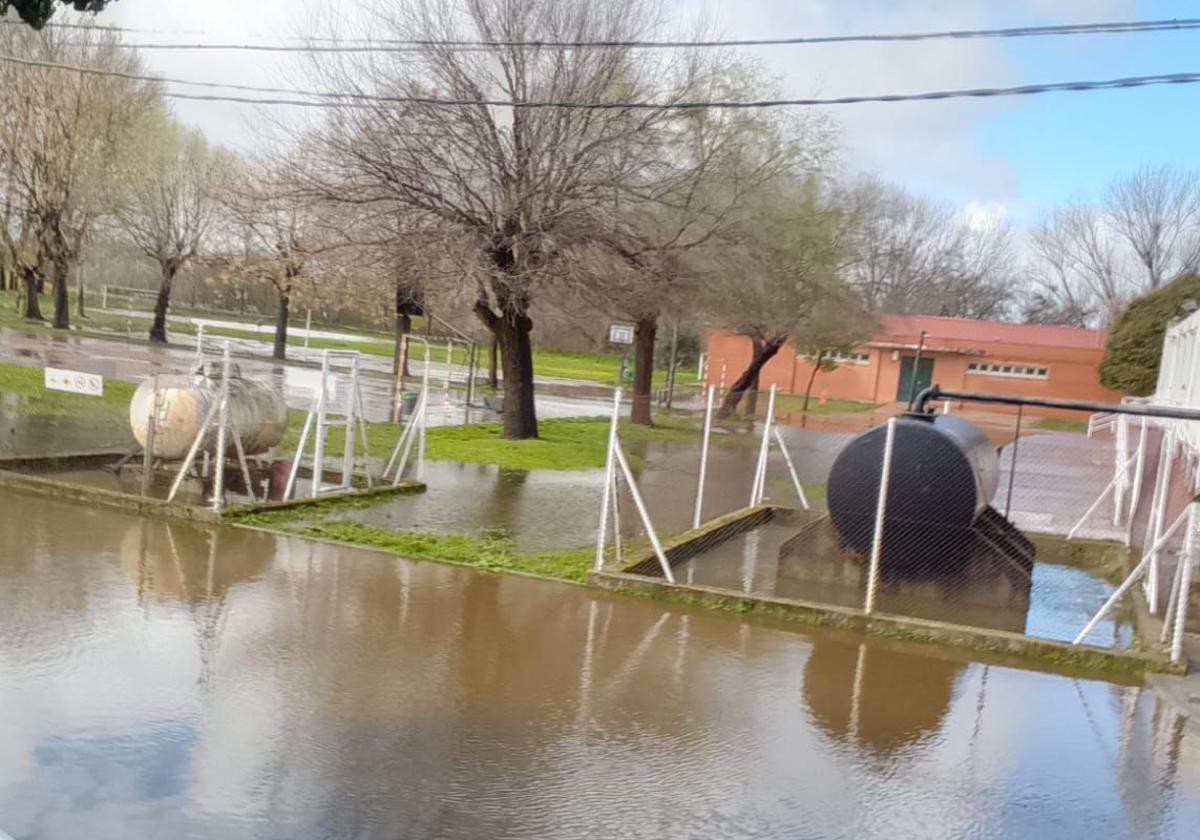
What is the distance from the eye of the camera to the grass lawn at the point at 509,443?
17438 mm

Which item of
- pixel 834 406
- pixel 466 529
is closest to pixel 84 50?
pixel 466 529

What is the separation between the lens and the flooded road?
4.60 metres

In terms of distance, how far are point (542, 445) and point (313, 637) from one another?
509 inches

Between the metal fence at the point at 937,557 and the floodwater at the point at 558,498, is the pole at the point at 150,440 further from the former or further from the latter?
the metal fence at the point at 937,557

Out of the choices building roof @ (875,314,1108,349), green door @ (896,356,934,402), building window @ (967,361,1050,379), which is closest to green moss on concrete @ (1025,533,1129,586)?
building roof @ (875,314,1108,349)

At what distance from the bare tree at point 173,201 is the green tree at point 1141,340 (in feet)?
111

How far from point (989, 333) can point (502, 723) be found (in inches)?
1898

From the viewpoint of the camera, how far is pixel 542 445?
19812 millimetres

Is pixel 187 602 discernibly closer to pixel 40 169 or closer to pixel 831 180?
pixel 831 180

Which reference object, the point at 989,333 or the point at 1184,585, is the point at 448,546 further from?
the point at 989,333

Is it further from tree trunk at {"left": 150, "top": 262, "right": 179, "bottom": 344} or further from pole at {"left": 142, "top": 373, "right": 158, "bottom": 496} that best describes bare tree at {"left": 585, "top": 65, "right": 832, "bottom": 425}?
tree trunk at {"left": 150, "top": 262, "right": 179, "bottom": 344}

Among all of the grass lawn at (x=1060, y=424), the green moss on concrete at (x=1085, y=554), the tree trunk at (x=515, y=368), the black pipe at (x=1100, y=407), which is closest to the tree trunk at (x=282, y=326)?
the tree trunk at (x=515, y=368)

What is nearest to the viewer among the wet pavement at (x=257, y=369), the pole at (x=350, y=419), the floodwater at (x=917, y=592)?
the floodwater at (x=917, y=592)

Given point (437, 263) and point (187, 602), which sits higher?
point (437, 263)
